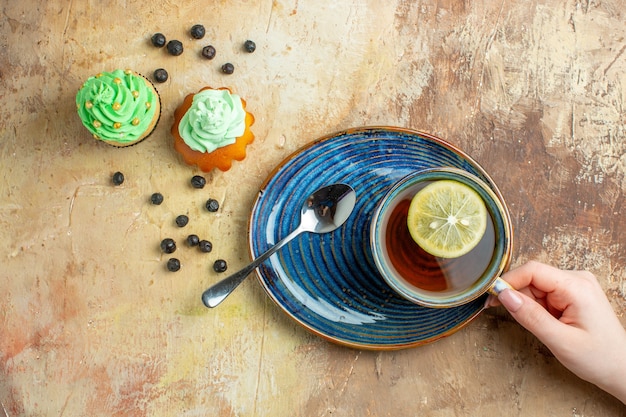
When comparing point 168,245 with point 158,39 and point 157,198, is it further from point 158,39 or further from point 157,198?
point 158,39

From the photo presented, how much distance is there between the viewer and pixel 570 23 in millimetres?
1704

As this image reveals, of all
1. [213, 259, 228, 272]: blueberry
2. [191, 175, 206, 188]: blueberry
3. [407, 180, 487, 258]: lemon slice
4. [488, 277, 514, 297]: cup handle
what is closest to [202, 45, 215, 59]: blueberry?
[191, 175, 206, 188]: blueberry

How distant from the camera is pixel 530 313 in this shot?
145cm

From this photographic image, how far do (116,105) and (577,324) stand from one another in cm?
124

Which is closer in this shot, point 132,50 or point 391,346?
point 391,346

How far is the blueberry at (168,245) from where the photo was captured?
5.32 ft

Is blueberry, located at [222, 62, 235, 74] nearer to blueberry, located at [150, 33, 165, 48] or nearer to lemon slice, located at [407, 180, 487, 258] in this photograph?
blueberry, located at [150, 33, 165, 48]

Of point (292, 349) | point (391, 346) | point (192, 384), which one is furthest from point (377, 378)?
point (192, 384)

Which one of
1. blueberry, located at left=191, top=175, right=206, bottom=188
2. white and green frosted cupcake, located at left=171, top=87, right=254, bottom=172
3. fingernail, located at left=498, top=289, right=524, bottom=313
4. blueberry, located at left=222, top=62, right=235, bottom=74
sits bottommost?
blueberry, located at left=191, top=175, right=206, bottom=188

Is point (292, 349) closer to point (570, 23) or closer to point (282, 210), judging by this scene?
point (282, 210)

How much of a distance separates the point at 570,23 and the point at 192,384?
1428 millimetres

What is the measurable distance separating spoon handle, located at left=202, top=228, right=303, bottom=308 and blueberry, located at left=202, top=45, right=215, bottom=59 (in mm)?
533

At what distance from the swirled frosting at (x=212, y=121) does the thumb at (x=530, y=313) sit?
0.77 metres

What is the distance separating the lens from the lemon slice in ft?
4.56
